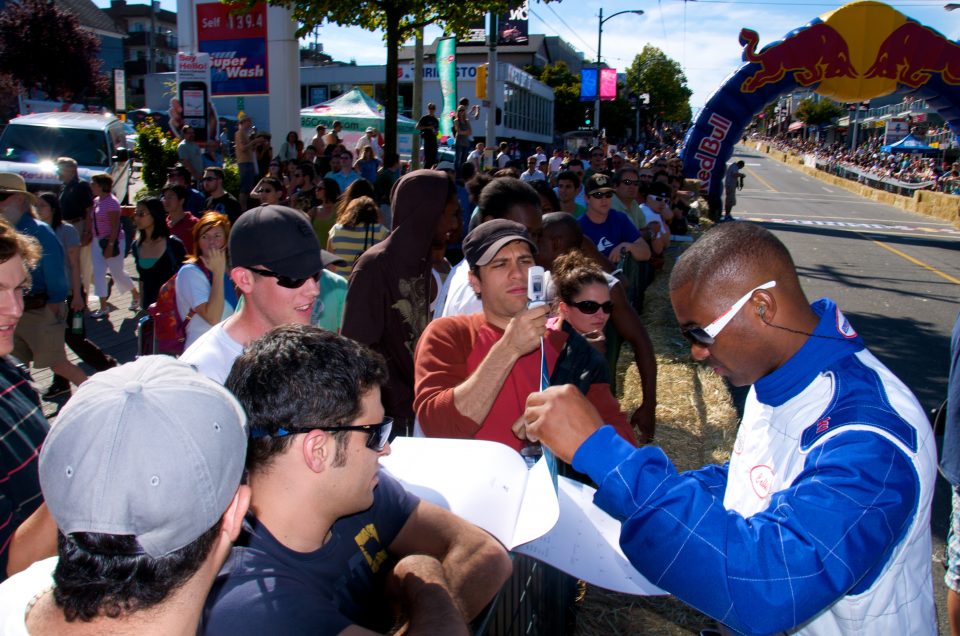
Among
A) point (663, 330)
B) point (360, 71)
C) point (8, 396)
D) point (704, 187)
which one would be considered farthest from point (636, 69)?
point (8, 396)

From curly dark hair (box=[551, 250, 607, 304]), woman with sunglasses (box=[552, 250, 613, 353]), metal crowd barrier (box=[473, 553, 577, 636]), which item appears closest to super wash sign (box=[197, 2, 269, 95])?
curly dark hair (box=[551, 250, 607, 304])

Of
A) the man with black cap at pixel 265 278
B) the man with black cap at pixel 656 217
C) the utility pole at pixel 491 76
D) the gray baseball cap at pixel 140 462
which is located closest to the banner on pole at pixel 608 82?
the utility pole at pixel 491 76

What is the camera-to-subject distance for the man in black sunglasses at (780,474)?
1.49m

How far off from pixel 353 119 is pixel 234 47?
18.6 feet

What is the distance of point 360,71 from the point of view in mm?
55719

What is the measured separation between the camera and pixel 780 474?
1754mm

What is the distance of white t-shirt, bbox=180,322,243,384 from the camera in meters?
2.75

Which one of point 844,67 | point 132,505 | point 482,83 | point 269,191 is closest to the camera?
point 132,505

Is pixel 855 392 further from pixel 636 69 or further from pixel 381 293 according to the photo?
pixel 636 69

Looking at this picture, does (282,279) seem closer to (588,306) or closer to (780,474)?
(588,306)

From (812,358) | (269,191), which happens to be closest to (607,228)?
(269,191)

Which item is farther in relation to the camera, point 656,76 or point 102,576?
point 656,76

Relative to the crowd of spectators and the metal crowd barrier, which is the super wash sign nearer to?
the metal crowd barrier

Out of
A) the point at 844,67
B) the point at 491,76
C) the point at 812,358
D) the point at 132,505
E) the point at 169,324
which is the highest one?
the point at 844,67
